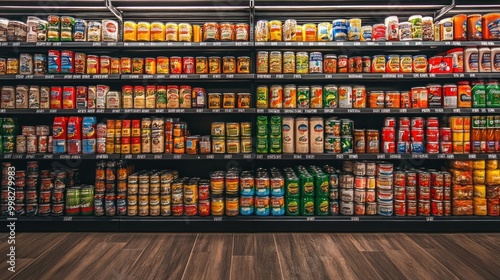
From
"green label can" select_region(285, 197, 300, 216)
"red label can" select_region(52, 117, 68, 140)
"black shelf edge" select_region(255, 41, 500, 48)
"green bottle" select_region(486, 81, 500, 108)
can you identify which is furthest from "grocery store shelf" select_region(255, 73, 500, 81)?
"red label can" select_region(52, 117, 68, 140)

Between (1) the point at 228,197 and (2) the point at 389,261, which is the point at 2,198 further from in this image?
(2) the point at 389,261

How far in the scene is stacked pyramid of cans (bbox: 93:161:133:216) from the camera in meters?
2.76

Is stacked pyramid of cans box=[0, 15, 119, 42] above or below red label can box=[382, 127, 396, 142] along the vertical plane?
above

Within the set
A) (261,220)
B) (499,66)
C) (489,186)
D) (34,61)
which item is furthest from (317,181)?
(34,61)

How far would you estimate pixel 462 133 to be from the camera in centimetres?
273

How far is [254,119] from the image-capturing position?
313cm

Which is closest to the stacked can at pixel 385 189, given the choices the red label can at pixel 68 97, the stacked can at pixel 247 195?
the stacked can at pixel 247 195

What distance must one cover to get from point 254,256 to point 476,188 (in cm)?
222

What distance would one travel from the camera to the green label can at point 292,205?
272cm

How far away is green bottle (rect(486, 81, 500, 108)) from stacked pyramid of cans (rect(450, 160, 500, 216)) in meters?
0.55

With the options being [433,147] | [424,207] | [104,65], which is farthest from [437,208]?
[104,65]

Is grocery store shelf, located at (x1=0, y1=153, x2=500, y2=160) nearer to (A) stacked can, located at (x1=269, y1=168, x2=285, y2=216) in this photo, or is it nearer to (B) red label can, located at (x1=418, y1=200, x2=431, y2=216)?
(A) stacked can, located at (x1=269, y1=168, x2=285, y2=216)

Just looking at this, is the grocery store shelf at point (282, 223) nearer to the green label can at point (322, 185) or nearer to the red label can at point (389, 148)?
the green label can at point (322, 185)

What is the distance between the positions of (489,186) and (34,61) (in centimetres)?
459
